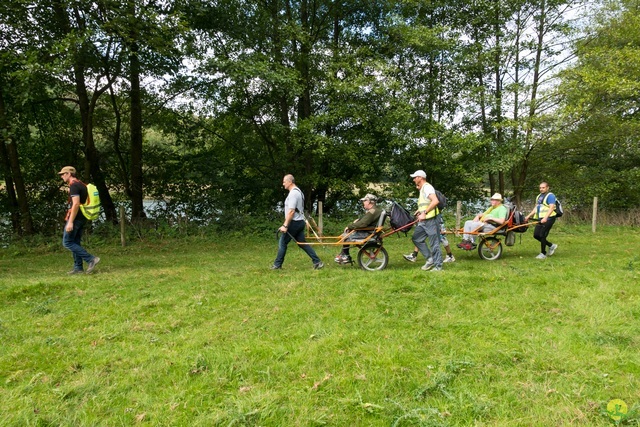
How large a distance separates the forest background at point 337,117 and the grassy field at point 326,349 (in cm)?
935

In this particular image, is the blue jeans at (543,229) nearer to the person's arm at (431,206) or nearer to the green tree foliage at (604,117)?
the person's arm at (431,206)

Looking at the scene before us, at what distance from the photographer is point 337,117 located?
15.8 m

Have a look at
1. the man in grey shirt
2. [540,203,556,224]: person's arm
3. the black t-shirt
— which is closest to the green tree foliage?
[540,203,556,224]: person's arm

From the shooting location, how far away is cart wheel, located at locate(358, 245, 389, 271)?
703 centimetres

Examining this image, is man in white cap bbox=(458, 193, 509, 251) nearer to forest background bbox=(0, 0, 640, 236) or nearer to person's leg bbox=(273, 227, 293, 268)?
person's leg bbox=(273, 227, 293, 268)

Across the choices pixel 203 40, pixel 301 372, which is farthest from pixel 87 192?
pixel 203 40

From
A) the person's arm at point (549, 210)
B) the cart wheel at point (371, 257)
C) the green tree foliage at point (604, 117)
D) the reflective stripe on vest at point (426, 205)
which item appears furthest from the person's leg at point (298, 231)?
the green tree foliage at point (604, 117)

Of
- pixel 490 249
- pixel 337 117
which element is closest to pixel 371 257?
pixel 490 249

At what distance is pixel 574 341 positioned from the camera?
11.9 feet

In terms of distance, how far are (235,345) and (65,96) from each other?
15.2 metres

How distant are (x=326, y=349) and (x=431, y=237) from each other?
3.71 meters

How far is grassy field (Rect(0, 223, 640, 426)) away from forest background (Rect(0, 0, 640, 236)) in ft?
30.7

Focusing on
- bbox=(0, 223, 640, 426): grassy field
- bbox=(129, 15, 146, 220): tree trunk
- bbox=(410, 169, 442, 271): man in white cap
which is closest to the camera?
bbox=(0, 223, 640, 426): grassy field

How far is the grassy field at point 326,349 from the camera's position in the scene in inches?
106
